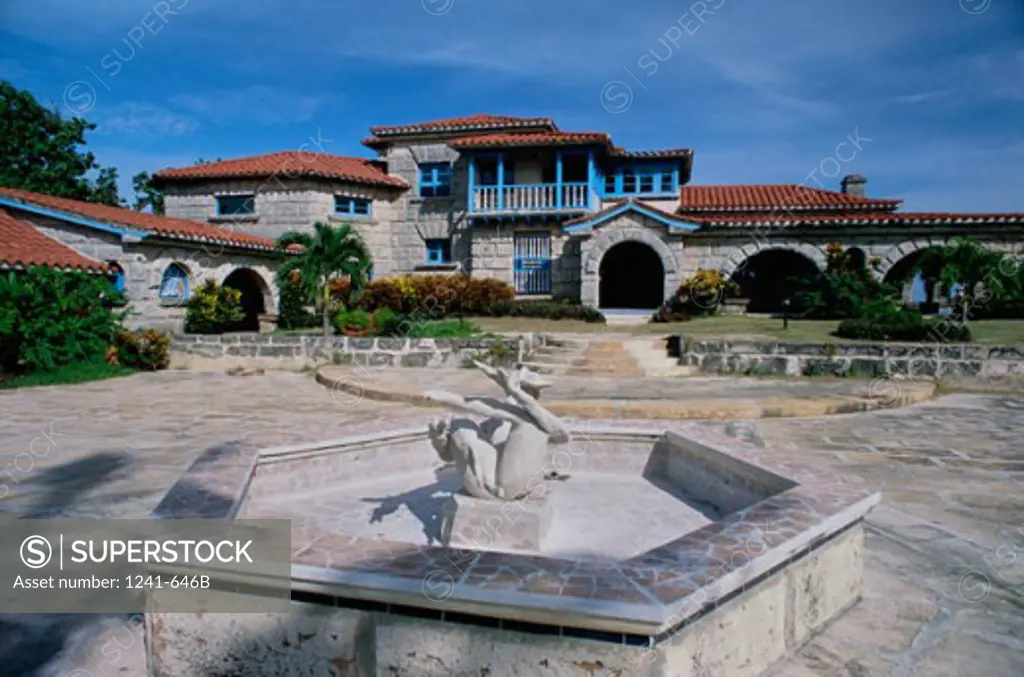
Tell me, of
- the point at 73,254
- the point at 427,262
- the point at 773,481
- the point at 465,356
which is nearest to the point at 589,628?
the point at 773,481

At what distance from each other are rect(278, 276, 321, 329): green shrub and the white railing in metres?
7.44

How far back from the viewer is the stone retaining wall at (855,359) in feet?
40.2

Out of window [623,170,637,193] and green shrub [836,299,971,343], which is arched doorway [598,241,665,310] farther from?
green shrub [836,299,971,343]

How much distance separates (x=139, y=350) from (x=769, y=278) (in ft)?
70.0

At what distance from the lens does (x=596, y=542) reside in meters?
4.38

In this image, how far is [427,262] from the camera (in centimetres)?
2605

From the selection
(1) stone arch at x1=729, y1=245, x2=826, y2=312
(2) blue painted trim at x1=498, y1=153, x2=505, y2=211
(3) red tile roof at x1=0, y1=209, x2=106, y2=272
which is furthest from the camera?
(1) stone arch at x1=729, y1=245, x2=826, y2=312

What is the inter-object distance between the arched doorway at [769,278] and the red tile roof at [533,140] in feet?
24.3

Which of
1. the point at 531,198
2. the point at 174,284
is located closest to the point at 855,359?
the point at 531,198

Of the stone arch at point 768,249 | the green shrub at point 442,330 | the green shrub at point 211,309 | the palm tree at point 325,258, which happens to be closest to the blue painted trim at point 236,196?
the green shrub at point 211,309

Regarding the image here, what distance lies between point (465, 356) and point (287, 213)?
44.8 feet

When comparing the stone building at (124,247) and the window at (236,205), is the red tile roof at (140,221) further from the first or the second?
the window at (236,205)

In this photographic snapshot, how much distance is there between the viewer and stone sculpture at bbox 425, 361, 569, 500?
13.6ft

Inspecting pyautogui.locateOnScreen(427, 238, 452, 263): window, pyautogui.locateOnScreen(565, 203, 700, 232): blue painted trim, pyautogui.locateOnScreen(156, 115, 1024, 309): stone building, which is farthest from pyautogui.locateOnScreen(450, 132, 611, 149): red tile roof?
pyautogui.locateOnScreen(427, 238, 452, 263): window
